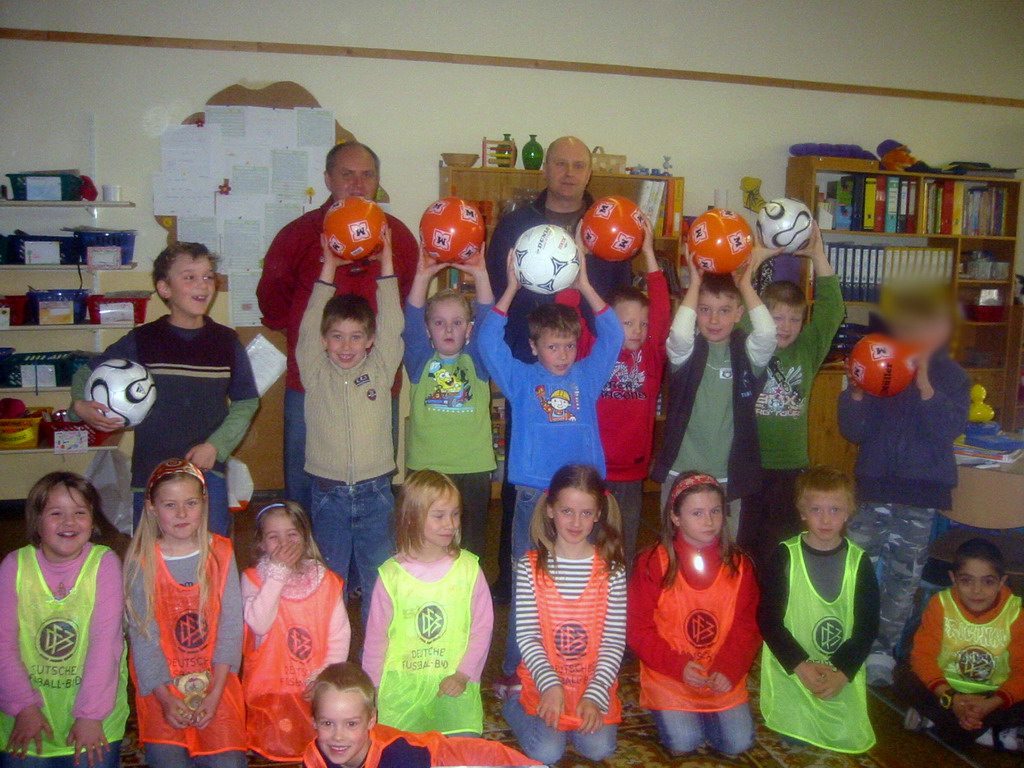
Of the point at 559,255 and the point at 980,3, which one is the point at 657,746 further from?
the point at 980,3

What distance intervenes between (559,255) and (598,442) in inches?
24.1

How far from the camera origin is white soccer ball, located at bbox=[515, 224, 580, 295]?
7.98ft

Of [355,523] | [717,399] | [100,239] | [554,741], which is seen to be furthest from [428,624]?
[100,239]

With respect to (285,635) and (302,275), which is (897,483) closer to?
(285,635)

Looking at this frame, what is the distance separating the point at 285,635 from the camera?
2033 millimetres

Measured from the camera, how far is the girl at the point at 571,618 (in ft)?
6.81

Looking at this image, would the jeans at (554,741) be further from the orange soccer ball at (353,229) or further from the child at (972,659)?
the orange soccer ball at (353,229)

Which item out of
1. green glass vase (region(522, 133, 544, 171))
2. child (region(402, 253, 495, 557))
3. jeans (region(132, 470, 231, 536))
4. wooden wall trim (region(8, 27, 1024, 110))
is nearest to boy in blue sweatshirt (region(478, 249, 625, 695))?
child (region(402, 253, 495, 557))

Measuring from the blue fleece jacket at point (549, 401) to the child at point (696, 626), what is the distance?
0.36 metres

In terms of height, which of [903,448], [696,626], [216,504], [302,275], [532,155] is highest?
[532,155]

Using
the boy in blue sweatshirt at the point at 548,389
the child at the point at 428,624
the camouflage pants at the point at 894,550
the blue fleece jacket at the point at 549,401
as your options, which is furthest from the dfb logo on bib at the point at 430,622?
the camouflage pants at the point at 894,550

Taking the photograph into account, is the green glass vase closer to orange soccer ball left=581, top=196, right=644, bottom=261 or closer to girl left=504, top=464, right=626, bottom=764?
orange soccer ball left=581, top=196, right=644, bottom=261

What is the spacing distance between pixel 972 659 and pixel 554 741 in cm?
127

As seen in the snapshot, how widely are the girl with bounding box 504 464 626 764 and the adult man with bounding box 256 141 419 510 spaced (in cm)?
98
